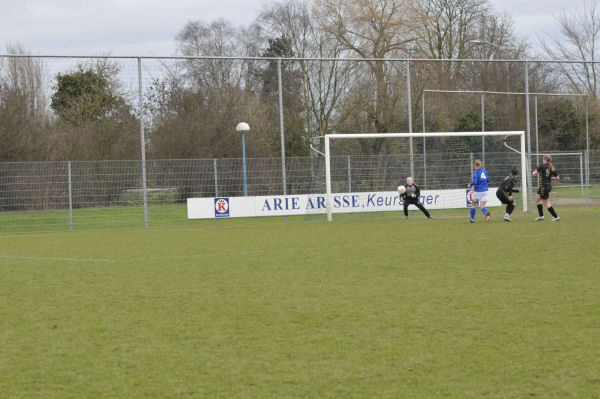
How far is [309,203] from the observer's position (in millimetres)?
23906

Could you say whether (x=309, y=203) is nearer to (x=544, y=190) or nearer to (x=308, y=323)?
(x=544, y=190)

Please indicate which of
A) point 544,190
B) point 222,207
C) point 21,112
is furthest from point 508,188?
point 21,112

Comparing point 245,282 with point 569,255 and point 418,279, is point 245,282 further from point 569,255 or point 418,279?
point 569,255

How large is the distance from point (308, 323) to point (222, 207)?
16.2m

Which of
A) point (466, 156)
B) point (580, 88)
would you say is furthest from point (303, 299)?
point (580, 88)

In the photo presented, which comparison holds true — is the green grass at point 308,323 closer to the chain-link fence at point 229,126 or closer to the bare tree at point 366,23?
the chain-link fence at point 229,126

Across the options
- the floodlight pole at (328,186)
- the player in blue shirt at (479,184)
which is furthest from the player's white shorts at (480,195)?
the floodlight pole at (328,186)

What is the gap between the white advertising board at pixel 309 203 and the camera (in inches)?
903

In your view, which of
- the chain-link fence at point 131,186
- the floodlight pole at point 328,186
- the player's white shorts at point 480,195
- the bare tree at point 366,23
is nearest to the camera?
the player's white shorts at point 480,195

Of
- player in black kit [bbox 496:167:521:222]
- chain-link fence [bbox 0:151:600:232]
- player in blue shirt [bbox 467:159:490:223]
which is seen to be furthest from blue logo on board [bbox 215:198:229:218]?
player in black kit [bbox 496:167:521:222]

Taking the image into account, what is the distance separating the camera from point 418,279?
9.65 metres

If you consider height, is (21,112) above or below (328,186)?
above

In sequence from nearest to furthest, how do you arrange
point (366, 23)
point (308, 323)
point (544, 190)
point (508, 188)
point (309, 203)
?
point (308, 323) < point (544, 190) < point (508, 188) < point (309, 203) < point (366, 23)

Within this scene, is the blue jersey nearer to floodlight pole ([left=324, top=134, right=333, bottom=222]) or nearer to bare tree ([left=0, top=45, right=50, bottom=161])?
floodlight pole ([left=324, top=134, right=333, bottom=222])
